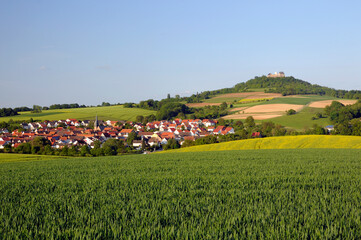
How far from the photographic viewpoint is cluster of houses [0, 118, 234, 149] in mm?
88275

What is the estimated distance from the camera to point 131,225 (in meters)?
6.39

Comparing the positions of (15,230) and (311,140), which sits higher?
(15,230)

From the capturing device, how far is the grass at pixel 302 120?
76.1 m

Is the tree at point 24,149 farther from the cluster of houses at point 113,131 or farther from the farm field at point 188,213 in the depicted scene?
the farm field at point 188,213

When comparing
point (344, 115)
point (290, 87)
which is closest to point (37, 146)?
point (344, 115)

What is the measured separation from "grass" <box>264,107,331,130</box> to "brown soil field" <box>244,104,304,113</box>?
5.25 meters

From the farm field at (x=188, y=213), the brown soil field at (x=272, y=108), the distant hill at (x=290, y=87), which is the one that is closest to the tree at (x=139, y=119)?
the brown soil field at (x=272, y=108)

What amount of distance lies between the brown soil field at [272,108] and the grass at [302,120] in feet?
17.2

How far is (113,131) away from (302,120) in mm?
59948

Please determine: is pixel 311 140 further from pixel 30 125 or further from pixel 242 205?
pixel 30 125

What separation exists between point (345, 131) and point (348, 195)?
2309 inches

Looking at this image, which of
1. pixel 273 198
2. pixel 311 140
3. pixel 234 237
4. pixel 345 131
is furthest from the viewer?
pixel 345 131

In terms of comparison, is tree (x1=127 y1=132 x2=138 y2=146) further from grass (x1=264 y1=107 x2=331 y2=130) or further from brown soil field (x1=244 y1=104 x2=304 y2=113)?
brown soil field (x1=244 y1=104 x2=304 y2=113)

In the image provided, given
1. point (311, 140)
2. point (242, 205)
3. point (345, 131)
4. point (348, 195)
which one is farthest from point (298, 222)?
point (345, 131)
